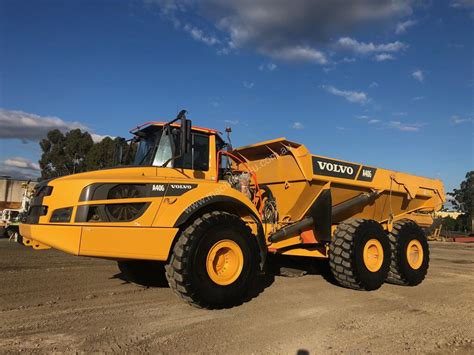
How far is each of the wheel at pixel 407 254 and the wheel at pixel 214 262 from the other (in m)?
3.64

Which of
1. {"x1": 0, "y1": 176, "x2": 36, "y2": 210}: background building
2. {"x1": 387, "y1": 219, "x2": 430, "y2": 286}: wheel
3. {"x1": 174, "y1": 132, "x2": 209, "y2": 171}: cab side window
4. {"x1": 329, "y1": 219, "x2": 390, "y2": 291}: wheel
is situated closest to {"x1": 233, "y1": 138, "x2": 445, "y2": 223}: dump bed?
{"x1": 387, "y1": 219, "x2": 430, "y2": 286}: wheel

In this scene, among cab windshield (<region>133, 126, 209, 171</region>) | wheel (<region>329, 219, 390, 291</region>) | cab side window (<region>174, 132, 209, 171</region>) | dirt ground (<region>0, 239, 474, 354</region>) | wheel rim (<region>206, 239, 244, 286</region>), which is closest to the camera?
dirt ground (<region>0, 239, 474, 354</region>)

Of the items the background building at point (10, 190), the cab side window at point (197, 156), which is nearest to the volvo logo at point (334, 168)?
the cab side window at point (197, 156)

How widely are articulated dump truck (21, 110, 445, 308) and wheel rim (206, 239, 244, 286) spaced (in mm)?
15

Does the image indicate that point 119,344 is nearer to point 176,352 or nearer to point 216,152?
point 176,352

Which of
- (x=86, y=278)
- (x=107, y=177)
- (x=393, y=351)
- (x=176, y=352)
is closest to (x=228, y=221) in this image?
(x=107, y=177)

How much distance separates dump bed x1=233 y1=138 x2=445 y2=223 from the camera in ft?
24.8

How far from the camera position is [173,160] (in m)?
6.21

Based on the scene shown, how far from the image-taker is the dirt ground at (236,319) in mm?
4391

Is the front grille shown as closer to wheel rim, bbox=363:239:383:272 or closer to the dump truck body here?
the dump truck body

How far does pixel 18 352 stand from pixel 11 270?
5708mm

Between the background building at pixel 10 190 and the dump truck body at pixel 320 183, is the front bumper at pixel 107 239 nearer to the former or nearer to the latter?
the dump truck body at pixel 320 183

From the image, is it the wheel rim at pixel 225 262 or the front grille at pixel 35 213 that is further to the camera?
the wheel rim at pixel 225 262

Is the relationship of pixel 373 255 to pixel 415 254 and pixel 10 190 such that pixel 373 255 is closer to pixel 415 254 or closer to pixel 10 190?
pixel 415 254
